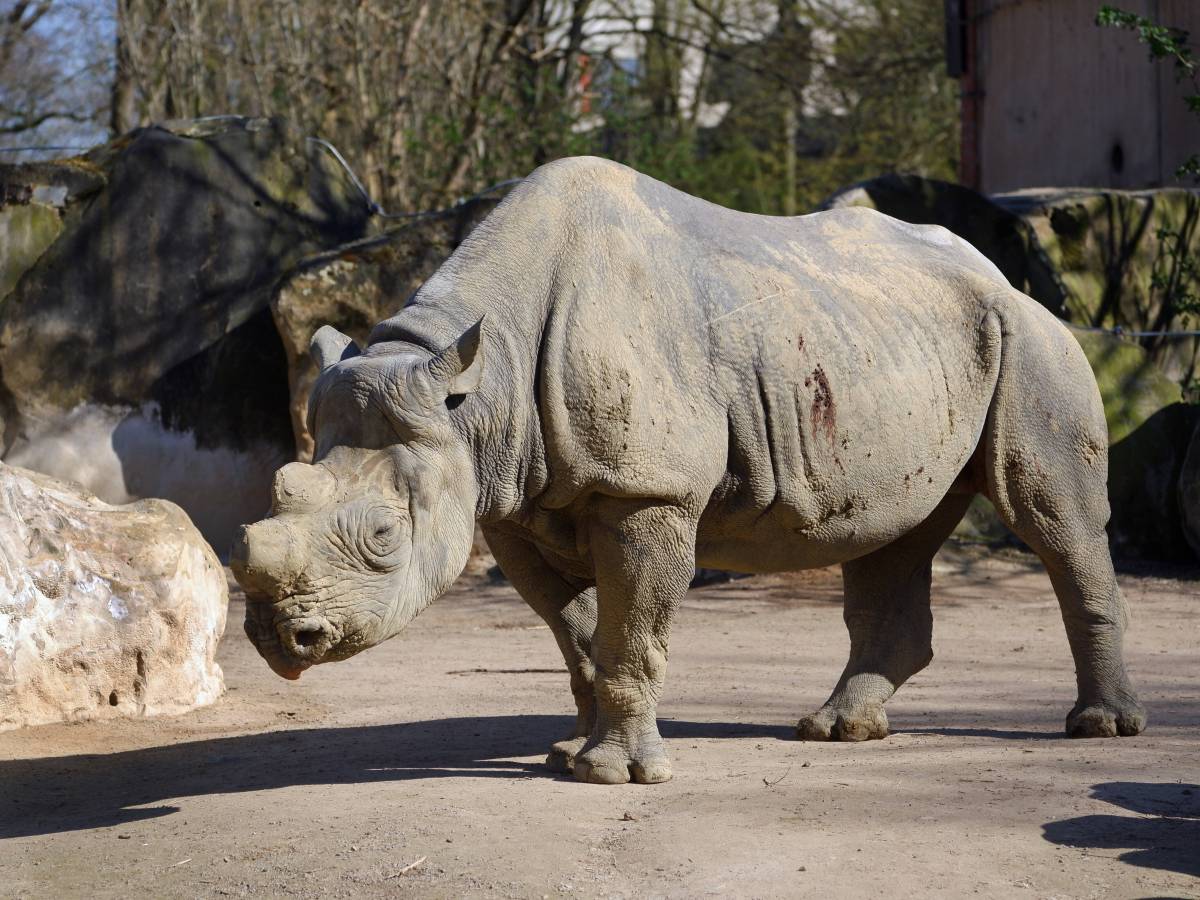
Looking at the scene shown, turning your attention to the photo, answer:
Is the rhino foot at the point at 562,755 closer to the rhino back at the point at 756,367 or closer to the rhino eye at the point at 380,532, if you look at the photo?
the rhino back at the point at 756,367

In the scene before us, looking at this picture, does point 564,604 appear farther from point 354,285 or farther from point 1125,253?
point 1125,253

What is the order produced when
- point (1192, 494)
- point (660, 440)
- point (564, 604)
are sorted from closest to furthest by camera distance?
point (660, 440), point (564, 604), point (1192, 494)

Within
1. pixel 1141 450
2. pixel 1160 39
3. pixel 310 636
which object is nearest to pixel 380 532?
pixel 310 636

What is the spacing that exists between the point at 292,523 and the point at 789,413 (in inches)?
66.4

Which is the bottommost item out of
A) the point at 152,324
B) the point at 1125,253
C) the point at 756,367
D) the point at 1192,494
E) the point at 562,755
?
the point at 562,755

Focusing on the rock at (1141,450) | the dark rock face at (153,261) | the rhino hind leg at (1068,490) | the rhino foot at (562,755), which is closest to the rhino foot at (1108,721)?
the rhino hind leg at (1068,490)

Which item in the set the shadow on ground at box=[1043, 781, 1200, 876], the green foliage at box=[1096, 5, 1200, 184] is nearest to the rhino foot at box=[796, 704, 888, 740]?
the shadow on ground at box=[1043, 781, 1200, 876]

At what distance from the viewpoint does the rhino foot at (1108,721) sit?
5.41 m

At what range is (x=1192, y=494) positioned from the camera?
9.84 metres

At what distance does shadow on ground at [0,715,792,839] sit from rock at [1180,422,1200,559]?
16.9 feet

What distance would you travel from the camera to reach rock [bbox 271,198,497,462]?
Answer: 1054 centimetres

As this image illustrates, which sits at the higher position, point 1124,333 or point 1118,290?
point 1118,290

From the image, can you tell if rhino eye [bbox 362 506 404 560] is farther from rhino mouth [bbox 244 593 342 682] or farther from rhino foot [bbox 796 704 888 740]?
rhino foot [bbox 796 704 888 740]

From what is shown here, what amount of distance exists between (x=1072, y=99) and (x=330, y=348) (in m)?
12.2
